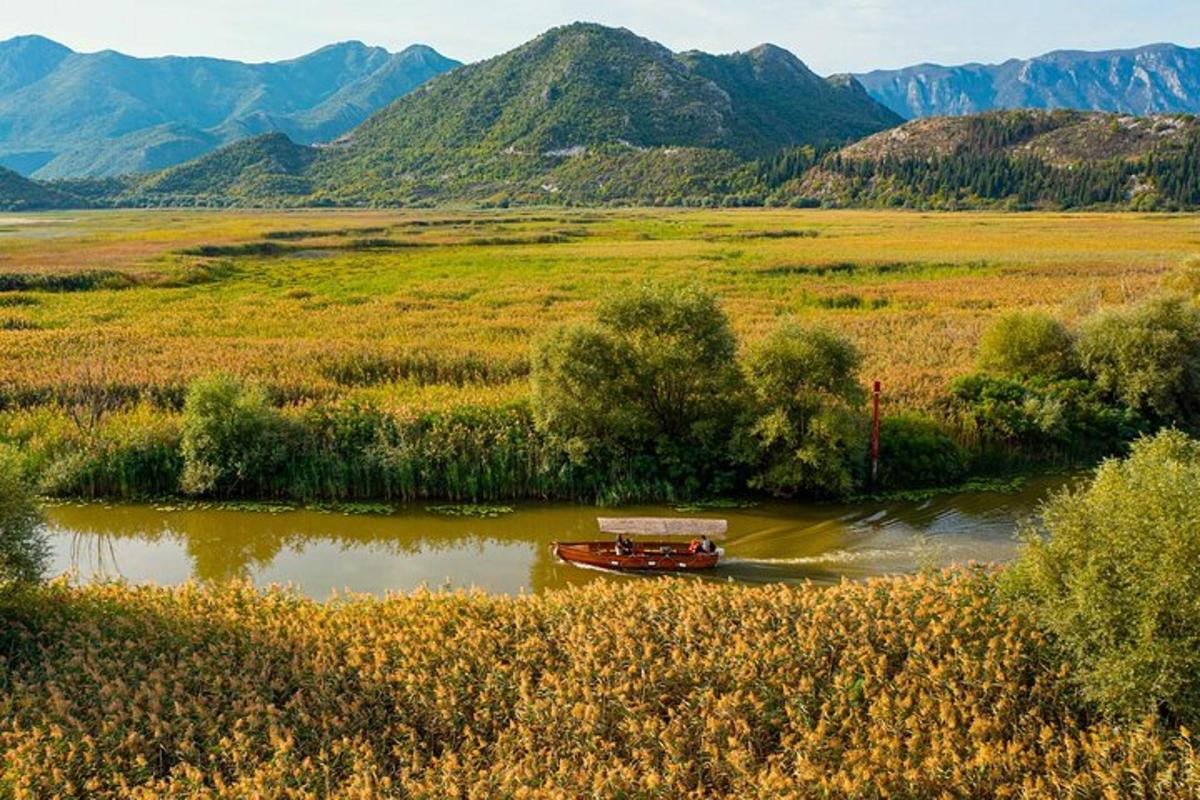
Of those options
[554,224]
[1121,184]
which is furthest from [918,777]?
[1121,184]

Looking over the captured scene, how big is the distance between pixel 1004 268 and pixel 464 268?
149 feet

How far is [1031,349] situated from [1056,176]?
539ft

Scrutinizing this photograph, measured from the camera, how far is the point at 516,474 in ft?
97.4

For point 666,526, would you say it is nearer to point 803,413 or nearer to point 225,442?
point 803,413

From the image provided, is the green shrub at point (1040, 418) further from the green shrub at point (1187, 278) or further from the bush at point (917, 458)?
the green shrub at point (1187, 278)

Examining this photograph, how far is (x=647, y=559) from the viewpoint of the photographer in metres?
23.5

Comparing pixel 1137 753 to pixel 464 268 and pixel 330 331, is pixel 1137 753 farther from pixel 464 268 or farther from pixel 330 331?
pixel 464 268

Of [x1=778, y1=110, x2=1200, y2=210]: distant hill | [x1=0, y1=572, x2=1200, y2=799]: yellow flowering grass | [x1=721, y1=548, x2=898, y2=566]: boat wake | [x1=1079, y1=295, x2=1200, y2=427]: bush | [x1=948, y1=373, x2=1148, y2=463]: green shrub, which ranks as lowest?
[x1=721, y1=548, x2=898, y2=566]: boat wake

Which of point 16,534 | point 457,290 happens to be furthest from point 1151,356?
point 457,290

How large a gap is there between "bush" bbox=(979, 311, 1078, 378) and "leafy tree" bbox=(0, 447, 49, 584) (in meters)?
34.4

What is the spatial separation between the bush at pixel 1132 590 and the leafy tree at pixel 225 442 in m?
23.6

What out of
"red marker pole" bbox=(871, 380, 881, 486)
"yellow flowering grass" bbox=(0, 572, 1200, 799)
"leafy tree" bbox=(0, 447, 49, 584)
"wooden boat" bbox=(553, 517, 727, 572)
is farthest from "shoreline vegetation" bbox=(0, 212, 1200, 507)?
"yellow flowering grass" bbox=(0, 572, 1200, 799)

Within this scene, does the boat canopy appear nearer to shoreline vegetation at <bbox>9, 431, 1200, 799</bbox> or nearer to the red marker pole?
shoreline vegetation at <bbox>9, 431, 1200, 799</bbox>

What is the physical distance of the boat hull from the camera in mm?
23438
